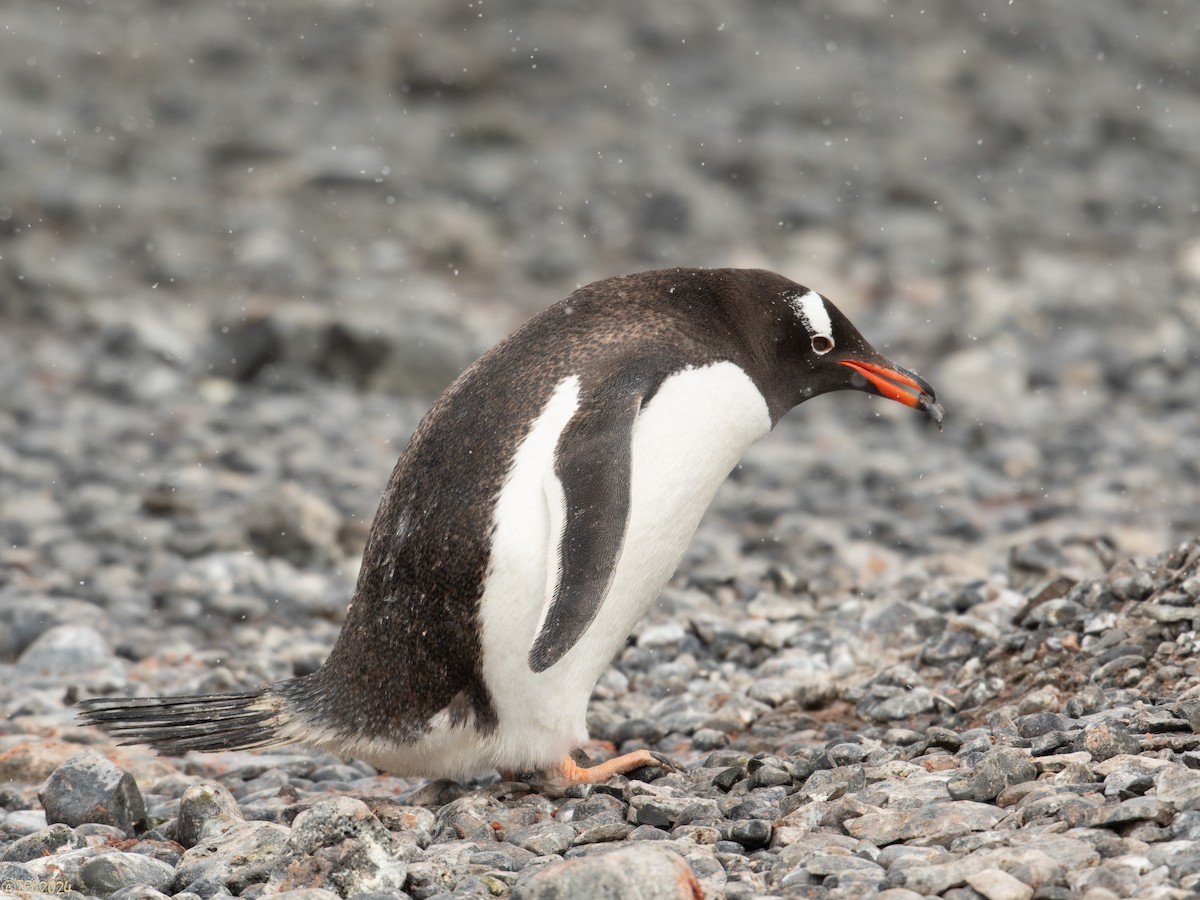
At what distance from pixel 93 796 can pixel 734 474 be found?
14.7 feet

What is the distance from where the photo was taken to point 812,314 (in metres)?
4.07

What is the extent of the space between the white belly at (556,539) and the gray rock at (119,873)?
0.87 meters

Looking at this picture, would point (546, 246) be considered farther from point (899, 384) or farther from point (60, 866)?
point (60, 866)

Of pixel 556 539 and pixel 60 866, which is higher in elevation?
pixel 556 539

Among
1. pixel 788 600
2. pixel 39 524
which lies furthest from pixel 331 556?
pixel 788 600

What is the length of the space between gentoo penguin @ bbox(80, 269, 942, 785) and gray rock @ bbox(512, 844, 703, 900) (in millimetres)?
725

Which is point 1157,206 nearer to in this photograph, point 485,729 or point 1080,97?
point 1080,97

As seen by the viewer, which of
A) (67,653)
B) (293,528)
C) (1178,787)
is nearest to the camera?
(1178,787)

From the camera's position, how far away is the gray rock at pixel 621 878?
8.42ft

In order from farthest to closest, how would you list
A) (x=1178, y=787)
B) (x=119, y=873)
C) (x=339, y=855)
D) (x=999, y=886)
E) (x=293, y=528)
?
(x=293, y=528) → (x=119, y=873) → (x=339, y=855) → (x=1178, y=787) → (x=999, y=886)

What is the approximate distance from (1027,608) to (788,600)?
121cm

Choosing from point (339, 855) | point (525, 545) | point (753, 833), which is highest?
point (525, 545)

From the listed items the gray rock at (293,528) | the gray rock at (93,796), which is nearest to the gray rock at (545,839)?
the gray rock at (93,796)

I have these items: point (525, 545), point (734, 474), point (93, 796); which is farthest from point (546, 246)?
point (93, 796)
